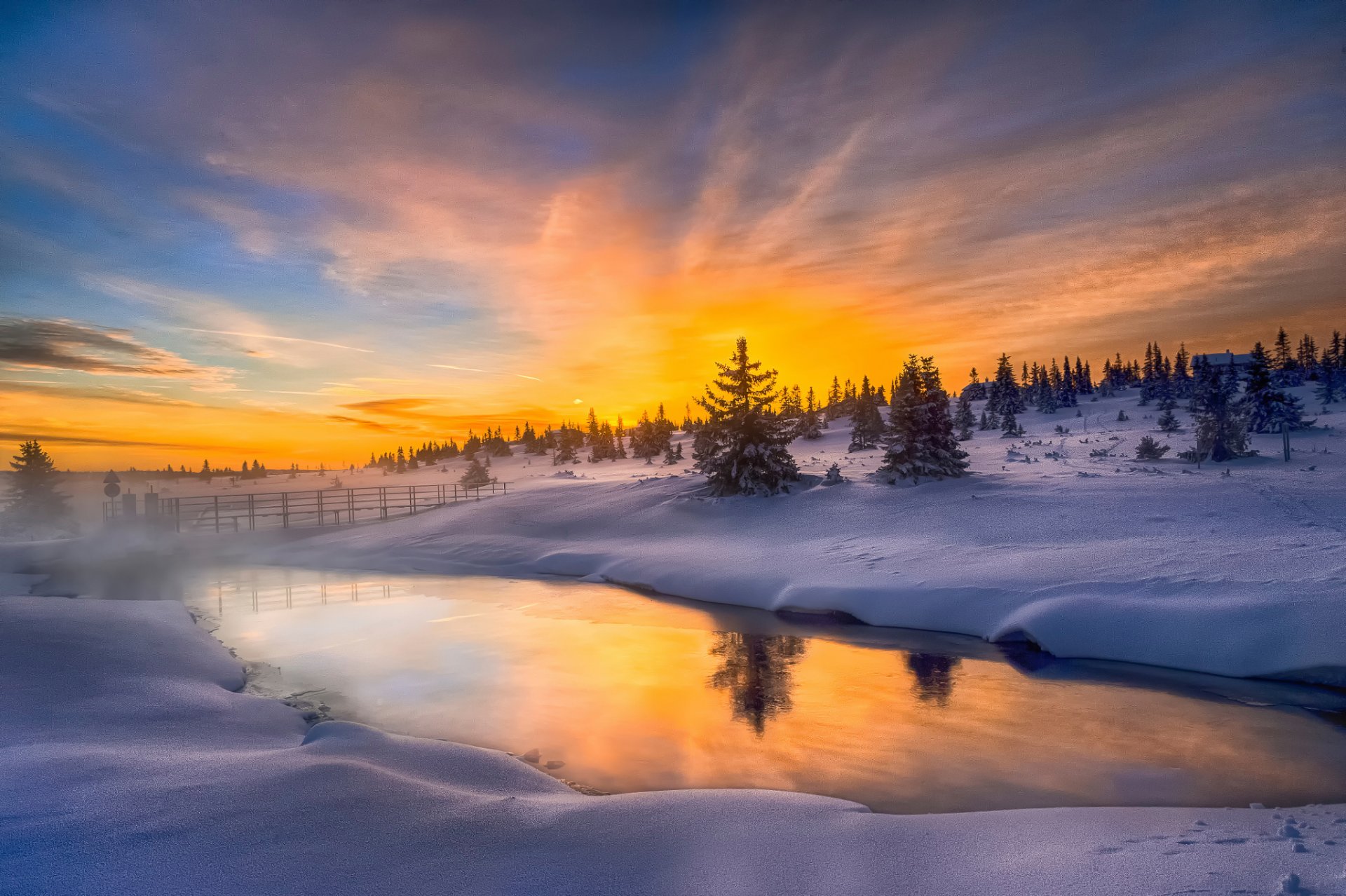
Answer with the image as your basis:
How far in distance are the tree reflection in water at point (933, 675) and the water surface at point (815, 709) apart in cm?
5

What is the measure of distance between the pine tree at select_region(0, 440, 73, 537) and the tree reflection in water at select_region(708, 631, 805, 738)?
49.1m

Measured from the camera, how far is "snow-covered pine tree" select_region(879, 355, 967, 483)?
27328 millimetres

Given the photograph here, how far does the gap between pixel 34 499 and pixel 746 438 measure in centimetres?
4704

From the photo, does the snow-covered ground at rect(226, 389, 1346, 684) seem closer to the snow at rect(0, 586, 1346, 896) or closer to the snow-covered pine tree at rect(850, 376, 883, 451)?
the snow at rect(0, 586, 1346, 896)

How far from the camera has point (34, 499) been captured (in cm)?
4159

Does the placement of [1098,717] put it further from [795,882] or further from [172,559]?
[172,559]

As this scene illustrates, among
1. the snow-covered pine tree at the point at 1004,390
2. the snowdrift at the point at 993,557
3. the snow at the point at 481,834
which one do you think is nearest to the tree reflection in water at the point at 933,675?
the snowdrift at the point at 993,557

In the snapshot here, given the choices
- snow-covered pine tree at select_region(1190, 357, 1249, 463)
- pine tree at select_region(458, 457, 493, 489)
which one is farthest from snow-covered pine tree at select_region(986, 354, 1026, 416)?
pine tree at select_region(458, 457, 493, 489)

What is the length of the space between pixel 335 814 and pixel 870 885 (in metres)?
4.48

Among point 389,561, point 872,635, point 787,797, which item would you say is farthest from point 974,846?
point 389,561

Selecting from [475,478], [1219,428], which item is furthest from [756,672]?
[475,478]

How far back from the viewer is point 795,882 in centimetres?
496

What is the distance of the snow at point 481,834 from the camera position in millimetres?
4637

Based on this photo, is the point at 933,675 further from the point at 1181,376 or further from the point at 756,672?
the point at 1181,376
